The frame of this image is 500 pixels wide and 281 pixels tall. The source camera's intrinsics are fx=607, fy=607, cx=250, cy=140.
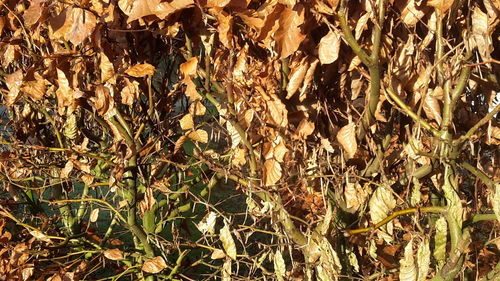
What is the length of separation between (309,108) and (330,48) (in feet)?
1.54

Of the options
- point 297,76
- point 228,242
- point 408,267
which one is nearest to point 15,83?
point 228,242

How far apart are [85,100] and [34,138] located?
1202mm

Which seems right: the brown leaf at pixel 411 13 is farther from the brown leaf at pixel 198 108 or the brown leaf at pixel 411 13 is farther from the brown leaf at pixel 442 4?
the brown leaf at pixel 198 108

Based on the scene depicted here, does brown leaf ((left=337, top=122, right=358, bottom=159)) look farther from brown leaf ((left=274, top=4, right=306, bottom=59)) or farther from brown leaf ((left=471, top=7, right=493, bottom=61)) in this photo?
brown leaf ((left=471, top=7, right=493, bottom=61))

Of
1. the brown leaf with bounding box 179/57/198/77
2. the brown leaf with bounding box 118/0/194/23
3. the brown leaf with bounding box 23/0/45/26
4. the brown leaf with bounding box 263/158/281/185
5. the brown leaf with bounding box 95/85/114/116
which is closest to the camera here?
the brown leaf with bounding box 118/0/194/23

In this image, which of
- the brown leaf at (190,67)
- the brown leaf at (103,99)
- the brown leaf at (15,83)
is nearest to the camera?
the brown leaf at (190,67)

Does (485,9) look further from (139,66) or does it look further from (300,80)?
(139,66)

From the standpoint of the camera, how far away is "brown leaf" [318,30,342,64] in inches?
80.2

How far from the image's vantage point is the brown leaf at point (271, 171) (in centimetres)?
232

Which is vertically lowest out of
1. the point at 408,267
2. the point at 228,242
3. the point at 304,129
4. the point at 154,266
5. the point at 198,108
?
the point at 154,266

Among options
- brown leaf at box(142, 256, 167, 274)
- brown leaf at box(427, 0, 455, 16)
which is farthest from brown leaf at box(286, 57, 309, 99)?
brown leaf at box(142, 256, 167, 274)

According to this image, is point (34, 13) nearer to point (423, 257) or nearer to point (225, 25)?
point (225, 25)

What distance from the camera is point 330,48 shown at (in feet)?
6.72

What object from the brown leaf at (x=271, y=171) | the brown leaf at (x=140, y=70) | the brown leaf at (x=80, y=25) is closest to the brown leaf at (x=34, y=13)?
the brown leaf at (x=80, y=25)
